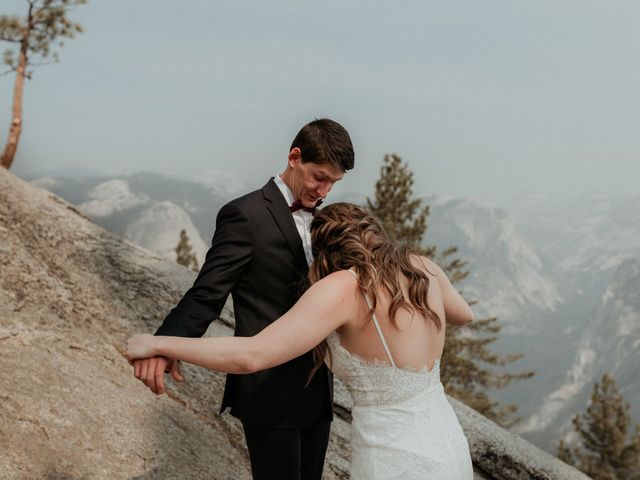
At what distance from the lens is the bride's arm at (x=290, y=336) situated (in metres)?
2.44

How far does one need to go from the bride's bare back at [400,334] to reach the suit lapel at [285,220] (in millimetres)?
716

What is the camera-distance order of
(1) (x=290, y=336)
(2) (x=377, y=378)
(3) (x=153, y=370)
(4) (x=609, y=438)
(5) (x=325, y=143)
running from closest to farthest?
(1) (x=290, y=336), (3) (x=153, y=370), (2) (x=377, y=378), (5) (x=325, y=143), (4) (x=609, y=438)

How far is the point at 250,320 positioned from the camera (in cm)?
329

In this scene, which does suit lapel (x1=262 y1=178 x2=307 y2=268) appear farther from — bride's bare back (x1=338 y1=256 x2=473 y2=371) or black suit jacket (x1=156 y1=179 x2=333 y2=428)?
bride's bare back (x1=338 y1=256 x2=473 y2=371)

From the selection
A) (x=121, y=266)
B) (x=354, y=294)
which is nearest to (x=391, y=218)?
(x=121, y=266)

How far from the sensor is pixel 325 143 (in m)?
3.21

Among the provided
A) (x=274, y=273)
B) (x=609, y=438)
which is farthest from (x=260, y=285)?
(x=609, y=438)

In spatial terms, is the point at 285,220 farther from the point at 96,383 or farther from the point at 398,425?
the point at 96,383

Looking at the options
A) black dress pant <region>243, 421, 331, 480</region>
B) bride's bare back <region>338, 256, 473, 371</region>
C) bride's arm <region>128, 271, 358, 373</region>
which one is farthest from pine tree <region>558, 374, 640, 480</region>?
bride's arm <region>128, 271, 358, 373</region>

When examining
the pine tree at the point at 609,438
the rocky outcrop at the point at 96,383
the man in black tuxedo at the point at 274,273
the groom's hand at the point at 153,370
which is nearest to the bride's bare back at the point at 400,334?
the man in black tuxedo at the point at 274,273

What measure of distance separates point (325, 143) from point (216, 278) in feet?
3.22

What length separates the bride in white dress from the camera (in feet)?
8.37

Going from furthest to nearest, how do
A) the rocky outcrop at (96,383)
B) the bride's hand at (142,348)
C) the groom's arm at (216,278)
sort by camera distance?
the rocky outcrop at (96,383) → the groom's arm at (216,278) → the bride's hand at (142,348)

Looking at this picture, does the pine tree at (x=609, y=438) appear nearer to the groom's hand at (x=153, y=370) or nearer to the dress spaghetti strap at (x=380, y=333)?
the dress spaghetti strap at (x=380, y=333)
